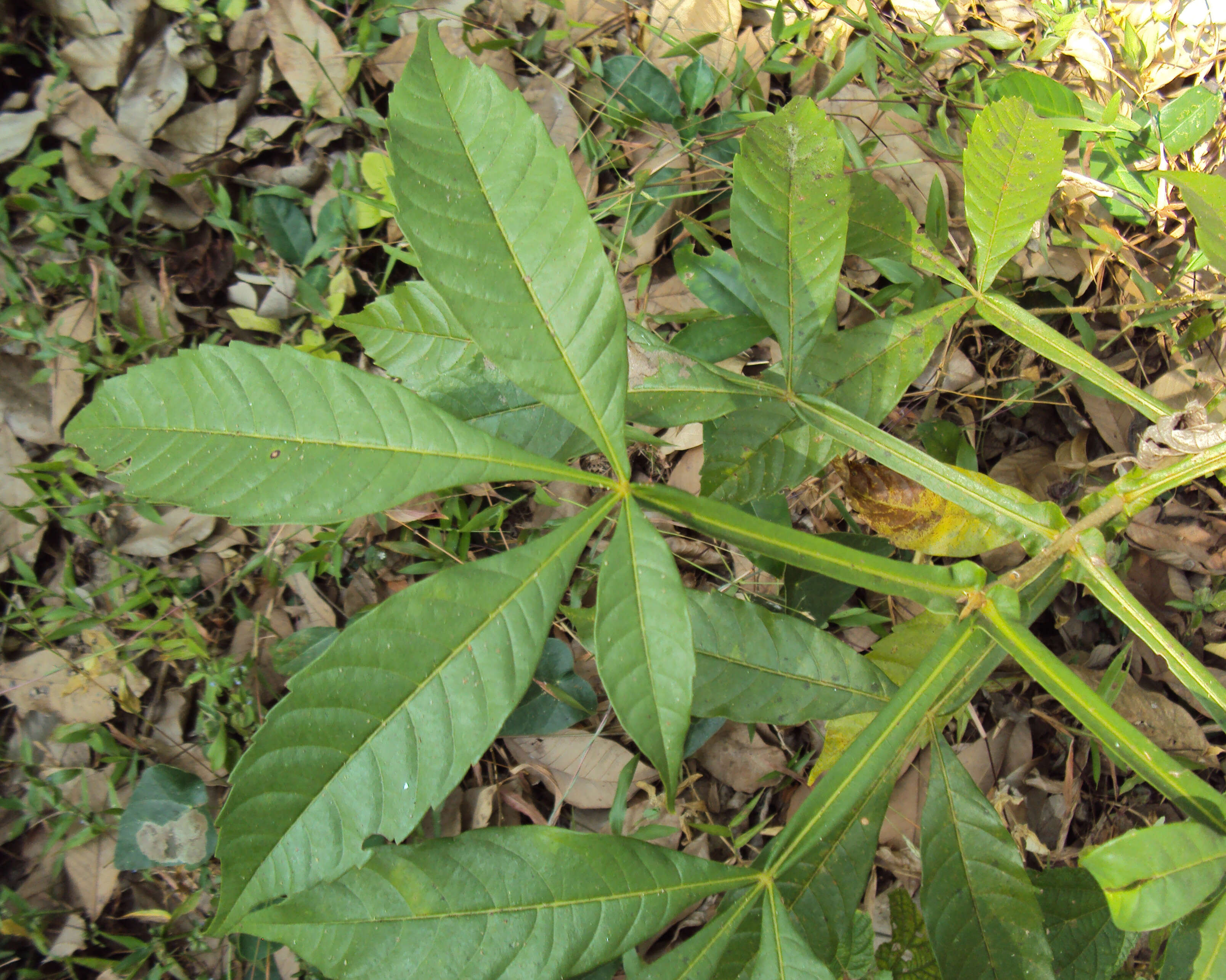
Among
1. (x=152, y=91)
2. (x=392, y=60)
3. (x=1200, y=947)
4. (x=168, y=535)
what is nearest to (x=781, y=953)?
(x=1200, y=947)

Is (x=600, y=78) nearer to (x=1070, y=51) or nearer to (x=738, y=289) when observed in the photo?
(x=738, y=289)

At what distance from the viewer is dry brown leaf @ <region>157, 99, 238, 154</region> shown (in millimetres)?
1916

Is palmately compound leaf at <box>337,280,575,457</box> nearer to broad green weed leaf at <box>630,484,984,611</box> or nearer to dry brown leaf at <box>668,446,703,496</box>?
broad green weed leaf at <box>630,484,984,611</box>

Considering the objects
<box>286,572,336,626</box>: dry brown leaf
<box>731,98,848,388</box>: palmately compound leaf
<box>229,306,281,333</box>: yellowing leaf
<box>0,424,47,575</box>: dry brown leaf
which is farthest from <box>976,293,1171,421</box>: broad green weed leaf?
<box>0,424,47,575</box>: dry brown leaf

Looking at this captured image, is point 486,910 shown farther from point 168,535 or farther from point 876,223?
point 168,535

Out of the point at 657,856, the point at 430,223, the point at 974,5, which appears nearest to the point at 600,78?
the point at 974,5

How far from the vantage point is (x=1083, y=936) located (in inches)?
42.4

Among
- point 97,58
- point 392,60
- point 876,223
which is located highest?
point 876,223

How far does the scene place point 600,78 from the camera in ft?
6.04

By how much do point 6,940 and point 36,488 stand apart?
959 mm

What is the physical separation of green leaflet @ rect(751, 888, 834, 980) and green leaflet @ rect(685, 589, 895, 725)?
0.26 metres

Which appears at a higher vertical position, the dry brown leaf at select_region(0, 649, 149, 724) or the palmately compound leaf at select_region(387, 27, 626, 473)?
the palmately compound leaf at select_region(387, 27, 626, 473)

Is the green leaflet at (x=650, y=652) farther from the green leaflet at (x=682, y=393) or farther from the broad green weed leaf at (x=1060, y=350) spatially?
the broad green weed leaf at (x=1060, y=350)

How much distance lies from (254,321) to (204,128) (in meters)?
0.50
